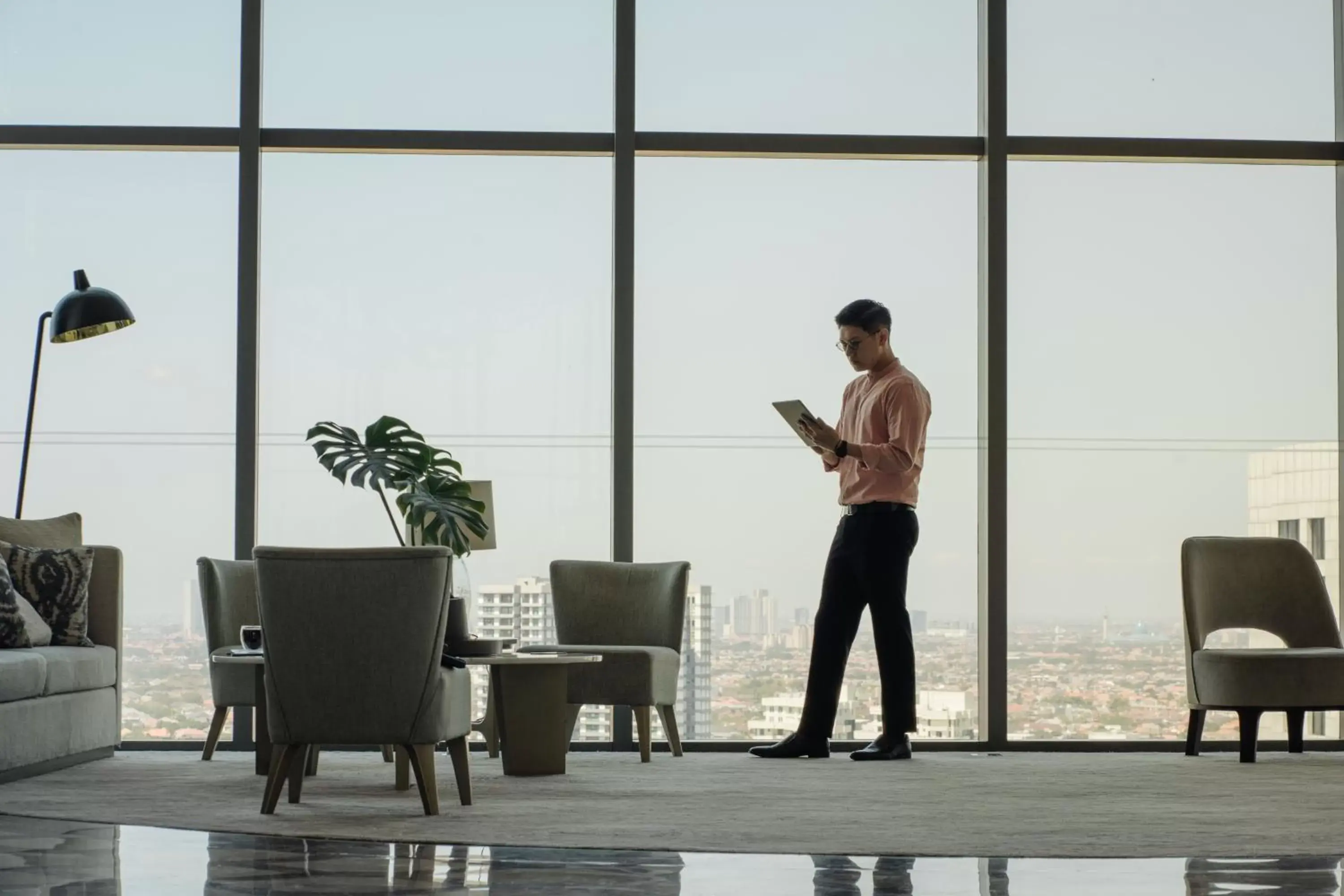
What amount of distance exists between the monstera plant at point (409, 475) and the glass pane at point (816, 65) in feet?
5.93

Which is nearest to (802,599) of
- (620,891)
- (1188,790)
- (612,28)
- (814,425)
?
(814,425)

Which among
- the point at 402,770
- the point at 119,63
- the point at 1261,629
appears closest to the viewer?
the point at 402,770

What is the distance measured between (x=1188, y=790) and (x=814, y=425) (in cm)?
167

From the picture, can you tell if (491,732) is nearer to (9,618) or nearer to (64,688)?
(64,688)

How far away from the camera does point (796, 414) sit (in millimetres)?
5324

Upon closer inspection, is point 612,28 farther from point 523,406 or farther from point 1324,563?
point 1324,563

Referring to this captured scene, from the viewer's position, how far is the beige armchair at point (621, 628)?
545 cm

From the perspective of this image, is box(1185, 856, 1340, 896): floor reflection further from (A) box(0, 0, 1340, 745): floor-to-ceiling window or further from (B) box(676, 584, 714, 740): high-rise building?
(B) box(676, 584, 714, 740): high-rise building

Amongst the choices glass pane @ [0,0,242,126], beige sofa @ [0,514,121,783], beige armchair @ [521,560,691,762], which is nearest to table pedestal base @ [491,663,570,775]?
beige armchair @ [521,560,691,762]

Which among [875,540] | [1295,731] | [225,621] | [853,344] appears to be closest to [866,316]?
[853,344]

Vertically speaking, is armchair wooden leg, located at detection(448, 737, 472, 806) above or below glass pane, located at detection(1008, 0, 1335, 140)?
below

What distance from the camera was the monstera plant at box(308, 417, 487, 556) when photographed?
5.62 metres

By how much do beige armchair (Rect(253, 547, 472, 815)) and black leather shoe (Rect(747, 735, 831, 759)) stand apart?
2.19m

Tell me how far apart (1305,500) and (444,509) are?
362 cm
